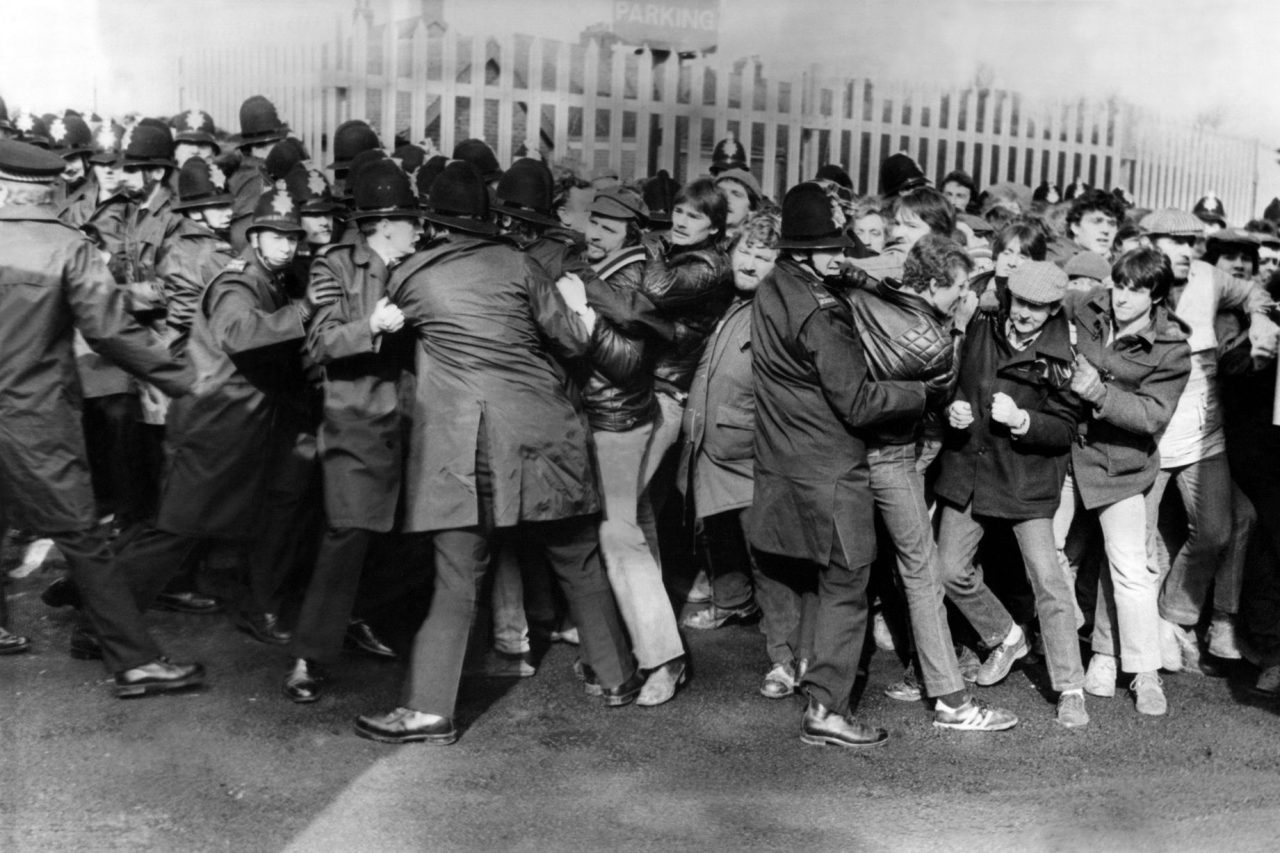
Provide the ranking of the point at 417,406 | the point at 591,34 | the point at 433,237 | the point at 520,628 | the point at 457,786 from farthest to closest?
the point at 591,34
the point at 520,628
the point at 433,237
the point at 417,406
the point at 457,786

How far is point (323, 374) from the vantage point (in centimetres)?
461

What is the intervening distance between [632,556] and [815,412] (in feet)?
3.12

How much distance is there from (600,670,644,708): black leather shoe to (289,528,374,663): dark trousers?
0.96m

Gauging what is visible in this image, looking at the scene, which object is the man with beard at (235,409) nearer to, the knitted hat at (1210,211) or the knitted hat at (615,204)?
the knitted hat at (615,204)

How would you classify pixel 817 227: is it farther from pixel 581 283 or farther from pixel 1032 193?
pixel 1032 193

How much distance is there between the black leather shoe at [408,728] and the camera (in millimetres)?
4195

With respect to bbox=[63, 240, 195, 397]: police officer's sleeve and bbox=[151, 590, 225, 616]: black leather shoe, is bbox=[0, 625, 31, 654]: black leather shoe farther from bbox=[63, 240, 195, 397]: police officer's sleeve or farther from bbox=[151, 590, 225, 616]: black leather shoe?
bbox=[63, 240, 195, 397]: police officer's sleeve

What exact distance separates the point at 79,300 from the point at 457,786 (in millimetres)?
2090

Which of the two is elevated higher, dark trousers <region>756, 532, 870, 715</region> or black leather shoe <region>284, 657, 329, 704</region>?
dark trousers <region>756, 532, 870, 715</region>

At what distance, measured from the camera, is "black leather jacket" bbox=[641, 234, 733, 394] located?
4.97m

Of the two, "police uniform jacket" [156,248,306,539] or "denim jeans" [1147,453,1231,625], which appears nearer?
"police uniform jacket" [156,248,306,539]

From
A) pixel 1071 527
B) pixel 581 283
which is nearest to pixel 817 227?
pixel 581 283

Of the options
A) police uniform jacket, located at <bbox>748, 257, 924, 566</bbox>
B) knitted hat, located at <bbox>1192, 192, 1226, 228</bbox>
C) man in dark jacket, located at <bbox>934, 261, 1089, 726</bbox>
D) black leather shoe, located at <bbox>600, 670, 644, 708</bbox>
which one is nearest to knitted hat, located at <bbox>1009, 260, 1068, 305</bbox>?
man in dark jacket, located at <bbox>934, 261, 1089, 726</bbox>

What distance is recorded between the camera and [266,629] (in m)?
5.22
